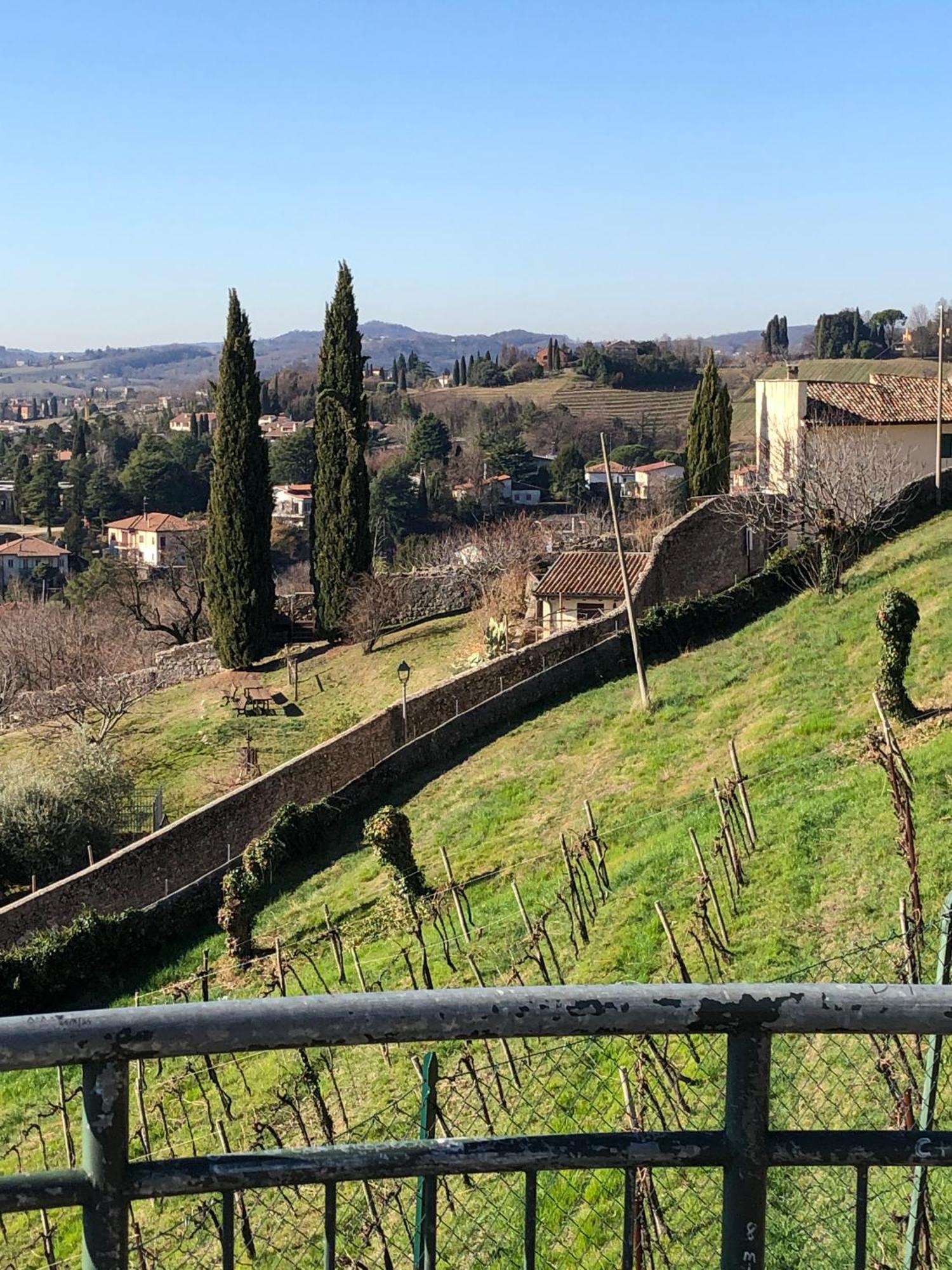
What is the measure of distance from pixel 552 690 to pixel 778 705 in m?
6.23

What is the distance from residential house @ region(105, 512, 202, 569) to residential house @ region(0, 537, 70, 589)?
2.94 meters

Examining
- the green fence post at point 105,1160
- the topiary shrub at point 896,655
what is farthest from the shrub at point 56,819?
the green fence post at point 105,1160

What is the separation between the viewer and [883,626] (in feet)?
54.5

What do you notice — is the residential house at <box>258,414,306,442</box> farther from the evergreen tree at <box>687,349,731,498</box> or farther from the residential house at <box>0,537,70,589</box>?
the evergreen tree at <box>687,349,731,498</box>

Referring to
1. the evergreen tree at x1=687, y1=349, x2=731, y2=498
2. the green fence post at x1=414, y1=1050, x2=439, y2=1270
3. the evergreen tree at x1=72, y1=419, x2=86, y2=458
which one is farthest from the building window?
the evergreen tree at x1=72, y1=419, x2=86, y2=458

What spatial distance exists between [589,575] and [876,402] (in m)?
10.3

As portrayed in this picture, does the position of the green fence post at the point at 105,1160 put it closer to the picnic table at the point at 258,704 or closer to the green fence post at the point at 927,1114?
the green fence post at the point at 927,1114

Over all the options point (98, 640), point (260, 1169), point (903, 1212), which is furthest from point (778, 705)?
point (98, 640)

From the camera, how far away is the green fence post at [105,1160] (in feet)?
7.06

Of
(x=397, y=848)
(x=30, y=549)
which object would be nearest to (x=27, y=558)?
(x=30, y=549)

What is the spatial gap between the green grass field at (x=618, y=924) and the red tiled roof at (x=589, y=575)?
470 centimetres

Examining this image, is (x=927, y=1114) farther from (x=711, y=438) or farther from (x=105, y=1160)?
(x=711, y=438)

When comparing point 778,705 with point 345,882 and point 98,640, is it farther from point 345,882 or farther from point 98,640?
point 98,640

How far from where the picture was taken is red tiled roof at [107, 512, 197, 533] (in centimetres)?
7806
